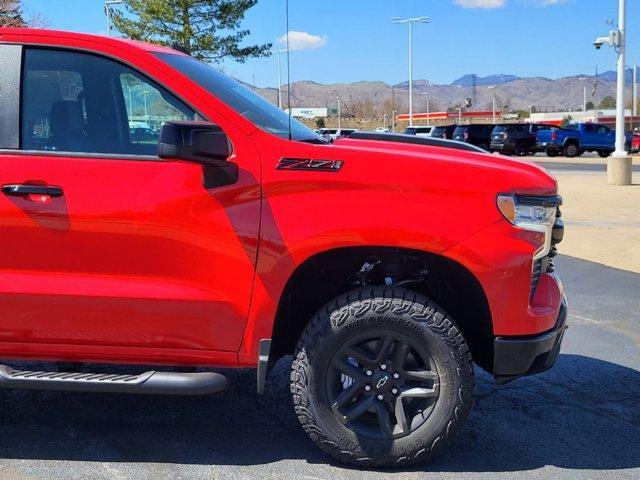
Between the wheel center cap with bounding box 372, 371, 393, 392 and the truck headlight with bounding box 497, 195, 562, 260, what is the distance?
89 cm

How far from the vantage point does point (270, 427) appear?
169 inches

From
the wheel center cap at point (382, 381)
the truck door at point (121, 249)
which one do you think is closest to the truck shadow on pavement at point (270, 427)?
the wheel center cap at point (382, 381)

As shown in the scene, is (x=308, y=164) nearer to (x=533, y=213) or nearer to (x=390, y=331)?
(x=390, y=331)

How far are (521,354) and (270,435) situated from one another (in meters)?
1.45

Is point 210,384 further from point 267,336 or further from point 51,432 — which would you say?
point 51,432

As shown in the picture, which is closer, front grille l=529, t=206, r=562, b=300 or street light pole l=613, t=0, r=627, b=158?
front grille l=529, t=206, r=562, b=300

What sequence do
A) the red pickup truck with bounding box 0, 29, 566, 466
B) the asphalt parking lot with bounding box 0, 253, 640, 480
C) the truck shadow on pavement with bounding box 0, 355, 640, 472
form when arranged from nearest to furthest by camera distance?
the red pickup truck with bounding box 0, 29, 566, 466 → the asphalt parking lot with bounding box 0, 253, 640, 480 → the truck shadow on pavement with bounding box 0, 355, 640, 472

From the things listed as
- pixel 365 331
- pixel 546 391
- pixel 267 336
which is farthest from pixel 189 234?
pixel 546 391

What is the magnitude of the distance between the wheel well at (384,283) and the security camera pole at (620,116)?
16944mm

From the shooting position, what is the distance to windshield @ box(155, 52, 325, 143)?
3780 mm

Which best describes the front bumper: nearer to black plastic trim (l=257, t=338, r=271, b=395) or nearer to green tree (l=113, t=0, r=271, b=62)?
black plastic trim (l=257, t=338, r=271, b=395)

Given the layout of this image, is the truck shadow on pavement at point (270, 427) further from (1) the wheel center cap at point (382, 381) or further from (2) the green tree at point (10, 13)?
(2) the green tree at point (10, 13)

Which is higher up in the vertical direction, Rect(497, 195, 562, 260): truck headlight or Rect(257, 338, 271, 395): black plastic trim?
Rect(497, 195, 562, 260): truck headlight

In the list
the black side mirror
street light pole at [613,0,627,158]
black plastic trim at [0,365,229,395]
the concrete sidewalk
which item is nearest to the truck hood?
the black side mirror
